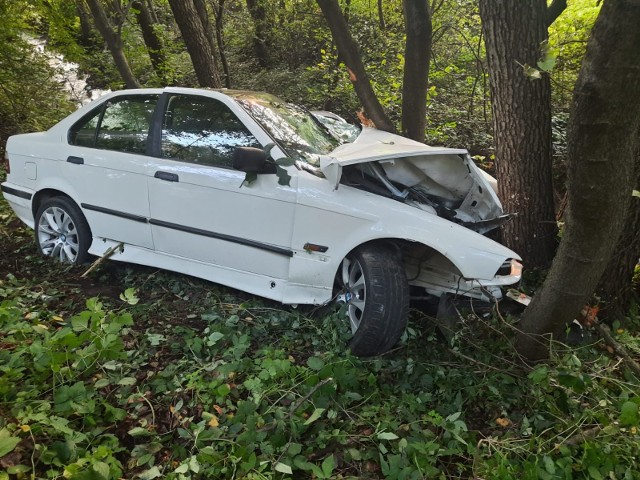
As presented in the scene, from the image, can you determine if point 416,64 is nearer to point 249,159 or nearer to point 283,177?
point 283,177

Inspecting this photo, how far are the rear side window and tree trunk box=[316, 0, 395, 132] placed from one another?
7.72 feet

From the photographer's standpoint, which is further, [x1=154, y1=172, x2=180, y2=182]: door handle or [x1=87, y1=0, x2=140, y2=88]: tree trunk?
[x1=87, y1=0, x2=140, y2=88]: tree trunk

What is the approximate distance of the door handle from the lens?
3.73m

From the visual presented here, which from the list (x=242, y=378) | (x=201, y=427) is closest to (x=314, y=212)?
(x=242, y=378)

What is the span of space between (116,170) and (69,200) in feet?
2.38

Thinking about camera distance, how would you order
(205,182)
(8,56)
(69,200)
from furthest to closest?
1. (8,56)
2. (69,200)
3. (205,182)

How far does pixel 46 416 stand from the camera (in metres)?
2.17

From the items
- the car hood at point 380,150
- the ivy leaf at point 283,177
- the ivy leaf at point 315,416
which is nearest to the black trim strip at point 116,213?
the ivy leaf at point 283,177

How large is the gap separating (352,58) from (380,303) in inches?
136

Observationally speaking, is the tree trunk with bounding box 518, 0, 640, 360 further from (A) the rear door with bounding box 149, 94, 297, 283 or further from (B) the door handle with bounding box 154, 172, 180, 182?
(B) the door handle with bounding box 154, 172, 180, 182

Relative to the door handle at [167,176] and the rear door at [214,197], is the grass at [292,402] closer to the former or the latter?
the rear door at [214,197]

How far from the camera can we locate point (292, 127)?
12.7 ft

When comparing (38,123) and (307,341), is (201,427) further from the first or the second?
(38,123)

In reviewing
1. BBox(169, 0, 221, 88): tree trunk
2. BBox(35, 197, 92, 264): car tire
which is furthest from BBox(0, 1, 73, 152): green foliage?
BBox(35, 197, 92, 264): car tire
